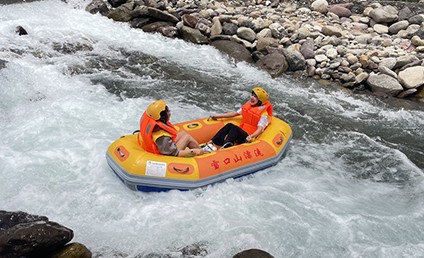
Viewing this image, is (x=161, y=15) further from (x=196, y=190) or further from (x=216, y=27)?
(x=196, y=190)

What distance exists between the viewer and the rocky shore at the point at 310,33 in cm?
982

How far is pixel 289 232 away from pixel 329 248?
50 centimetres

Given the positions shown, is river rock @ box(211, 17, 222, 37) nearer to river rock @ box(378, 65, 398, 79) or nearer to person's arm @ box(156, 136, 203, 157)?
river rock @ box(378, 65, 398, 79)

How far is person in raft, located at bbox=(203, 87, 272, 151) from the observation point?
666cm

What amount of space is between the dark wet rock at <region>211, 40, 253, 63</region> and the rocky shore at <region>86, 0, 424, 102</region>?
25 millimetres

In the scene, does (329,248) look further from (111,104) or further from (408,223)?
(111,104)

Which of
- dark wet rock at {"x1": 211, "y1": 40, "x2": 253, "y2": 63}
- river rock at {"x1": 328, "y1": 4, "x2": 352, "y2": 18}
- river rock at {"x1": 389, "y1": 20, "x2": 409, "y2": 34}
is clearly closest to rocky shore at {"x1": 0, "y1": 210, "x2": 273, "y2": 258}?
dark wet rock at {"x1": 211, "y1": 40, "x2": 253, "y2": 63}

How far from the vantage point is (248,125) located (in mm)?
7012

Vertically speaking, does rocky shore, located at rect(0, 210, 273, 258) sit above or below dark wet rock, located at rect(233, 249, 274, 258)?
above

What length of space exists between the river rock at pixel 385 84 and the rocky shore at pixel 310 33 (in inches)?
0.8

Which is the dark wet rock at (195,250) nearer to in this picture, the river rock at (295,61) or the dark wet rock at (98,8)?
the river rock at (295,61)

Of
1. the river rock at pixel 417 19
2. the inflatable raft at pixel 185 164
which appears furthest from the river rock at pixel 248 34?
the inflatable raft at pixel 185 164

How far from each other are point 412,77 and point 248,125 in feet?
15.3

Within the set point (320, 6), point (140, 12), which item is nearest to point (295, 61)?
point (320, 6)
